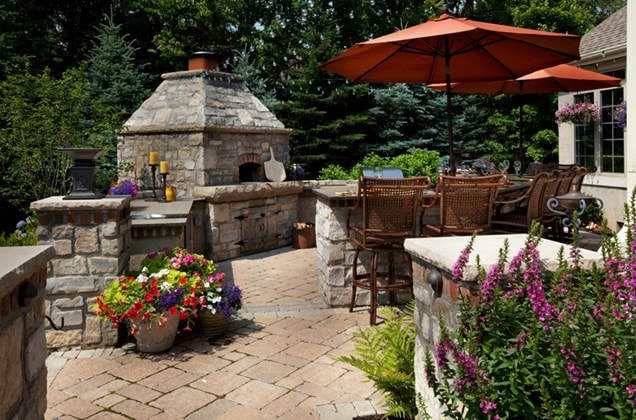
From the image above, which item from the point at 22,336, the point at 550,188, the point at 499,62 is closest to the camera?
the point at 22,336

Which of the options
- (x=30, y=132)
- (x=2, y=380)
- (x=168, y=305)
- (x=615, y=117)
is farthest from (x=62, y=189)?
(x=615, y=117)

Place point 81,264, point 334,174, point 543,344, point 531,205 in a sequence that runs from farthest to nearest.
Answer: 1. point 334,174
2. point 531,205
3. point 81,264
4. point 543,344

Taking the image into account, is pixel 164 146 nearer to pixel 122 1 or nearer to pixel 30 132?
pixel 30 132

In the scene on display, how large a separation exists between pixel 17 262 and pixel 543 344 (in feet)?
6.50

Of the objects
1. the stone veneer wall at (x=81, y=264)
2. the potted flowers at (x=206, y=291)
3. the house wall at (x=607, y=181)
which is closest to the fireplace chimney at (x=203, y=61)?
the potted flowers at (x=206, y=291)

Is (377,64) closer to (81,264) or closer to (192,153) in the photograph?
(81,264)

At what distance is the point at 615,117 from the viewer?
909 cm

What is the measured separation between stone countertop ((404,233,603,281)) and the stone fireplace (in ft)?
19.6

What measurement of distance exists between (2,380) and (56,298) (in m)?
2.64

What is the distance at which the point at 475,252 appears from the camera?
7.72 feet

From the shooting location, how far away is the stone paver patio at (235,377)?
311 centimetres

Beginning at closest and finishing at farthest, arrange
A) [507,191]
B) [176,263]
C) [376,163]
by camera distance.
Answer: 1. [176,263]
2. [507,191]
3. [376,163]

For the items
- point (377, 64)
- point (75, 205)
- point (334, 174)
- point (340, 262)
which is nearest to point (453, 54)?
→ point (377, 64)

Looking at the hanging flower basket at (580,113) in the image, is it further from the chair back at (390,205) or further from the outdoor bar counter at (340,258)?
the chair back at (390,205)
